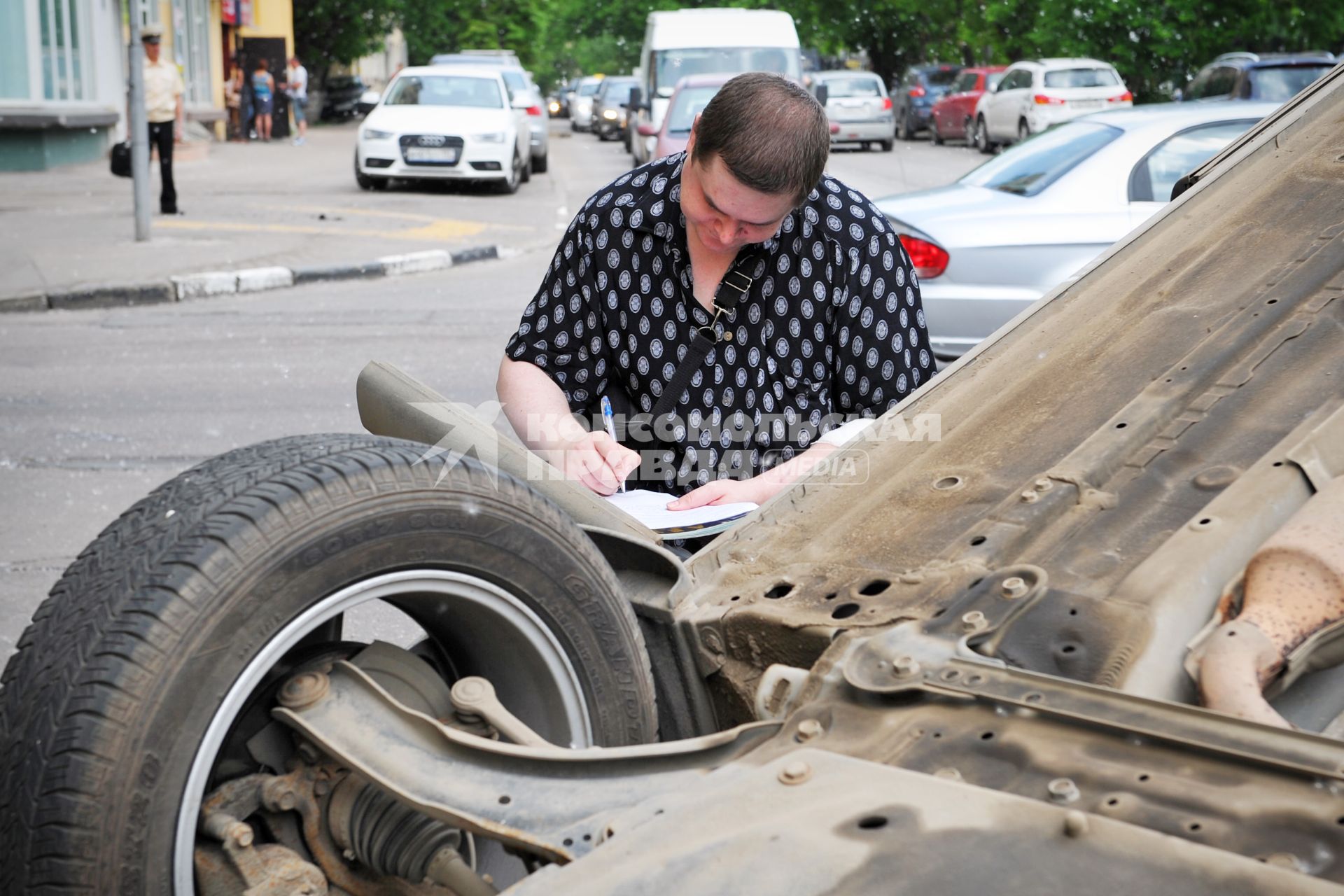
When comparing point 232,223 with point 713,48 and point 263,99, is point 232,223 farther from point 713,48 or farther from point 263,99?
point 263,99

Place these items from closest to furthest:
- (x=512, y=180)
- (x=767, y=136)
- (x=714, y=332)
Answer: (x=767, y=136) < (x=714, y=332) < (x=512, y=180)

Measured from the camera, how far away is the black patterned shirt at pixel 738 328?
3.01 m

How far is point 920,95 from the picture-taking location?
35.5 meters

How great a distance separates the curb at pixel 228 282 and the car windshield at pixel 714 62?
8.67 metres

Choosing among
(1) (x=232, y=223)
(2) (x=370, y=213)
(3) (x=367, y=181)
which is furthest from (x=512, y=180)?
(1) (x=232, y=223)

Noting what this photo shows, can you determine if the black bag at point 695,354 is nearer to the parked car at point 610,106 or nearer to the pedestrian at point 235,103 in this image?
the pedestrian at point 235,103

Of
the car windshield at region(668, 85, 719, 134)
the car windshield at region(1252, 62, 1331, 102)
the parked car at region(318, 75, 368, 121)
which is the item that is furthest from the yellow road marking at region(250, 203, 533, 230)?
the parked car at region(318, 75, 368, 121)

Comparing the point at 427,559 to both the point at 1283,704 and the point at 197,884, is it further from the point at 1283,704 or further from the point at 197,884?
the point at 1283,704

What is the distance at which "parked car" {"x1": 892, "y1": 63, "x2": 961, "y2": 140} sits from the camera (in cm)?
3544

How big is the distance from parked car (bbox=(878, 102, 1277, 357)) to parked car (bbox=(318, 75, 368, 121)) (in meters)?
39.0

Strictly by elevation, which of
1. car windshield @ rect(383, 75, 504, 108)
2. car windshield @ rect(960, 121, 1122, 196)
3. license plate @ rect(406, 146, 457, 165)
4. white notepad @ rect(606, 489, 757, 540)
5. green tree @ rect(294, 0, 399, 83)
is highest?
green tree @ rect(294, 0, 399, 83)

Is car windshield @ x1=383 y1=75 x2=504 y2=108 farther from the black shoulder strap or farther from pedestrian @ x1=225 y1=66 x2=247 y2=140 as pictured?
the black shoulder strap

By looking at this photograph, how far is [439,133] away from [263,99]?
15.4m

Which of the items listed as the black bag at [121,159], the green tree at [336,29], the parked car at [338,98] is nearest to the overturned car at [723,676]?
the black bag at [121,159]
